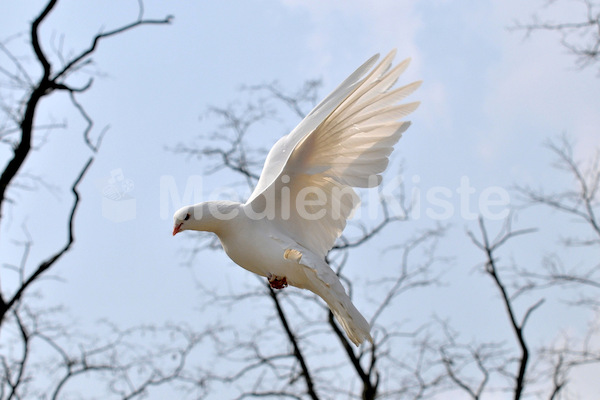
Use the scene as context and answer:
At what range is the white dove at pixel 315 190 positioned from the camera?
→ 11.5 ft

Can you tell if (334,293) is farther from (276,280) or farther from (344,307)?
(276,280)

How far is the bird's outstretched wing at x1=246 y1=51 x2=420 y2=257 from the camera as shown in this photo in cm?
376

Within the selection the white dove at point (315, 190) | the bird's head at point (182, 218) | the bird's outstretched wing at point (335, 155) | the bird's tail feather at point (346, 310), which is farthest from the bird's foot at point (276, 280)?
the bird's head at point (182, 218)

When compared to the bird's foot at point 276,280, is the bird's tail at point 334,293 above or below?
below

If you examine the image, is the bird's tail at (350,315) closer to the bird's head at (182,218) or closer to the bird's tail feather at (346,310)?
the bird's tail feather at (346,310)

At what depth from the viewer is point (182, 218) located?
366cm

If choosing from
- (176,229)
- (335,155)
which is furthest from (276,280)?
(335,155)

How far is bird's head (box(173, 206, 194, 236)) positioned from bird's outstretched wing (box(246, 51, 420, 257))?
0.35 m

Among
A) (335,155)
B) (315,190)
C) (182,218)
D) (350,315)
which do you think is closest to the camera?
(350,315)

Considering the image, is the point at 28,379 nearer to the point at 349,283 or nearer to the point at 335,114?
the point at 349,283

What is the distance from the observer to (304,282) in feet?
12.2

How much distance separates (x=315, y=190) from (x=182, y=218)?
0.92 meters

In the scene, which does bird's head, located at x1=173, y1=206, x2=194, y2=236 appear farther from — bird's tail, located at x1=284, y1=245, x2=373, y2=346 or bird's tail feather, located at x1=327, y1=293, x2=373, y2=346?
bird's tail feather, located at x1=327, y1=293, x2=373, y2=346

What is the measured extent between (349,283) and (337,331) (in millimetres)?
796
